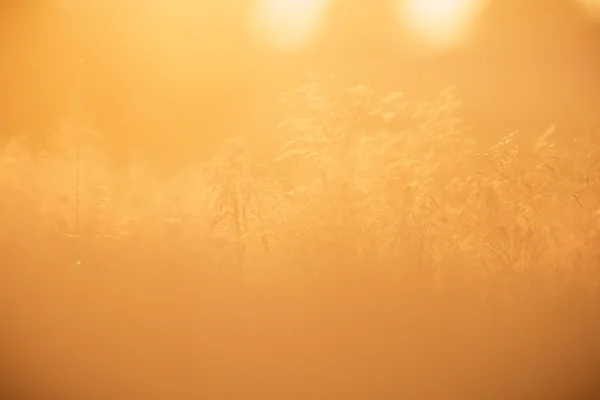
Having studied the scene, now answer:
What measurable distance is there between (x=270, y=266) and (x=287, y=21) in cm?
104

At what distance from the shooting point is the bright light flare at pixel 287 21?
5.87 ft

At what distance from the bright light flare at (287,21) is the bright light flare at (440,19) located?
0.38m

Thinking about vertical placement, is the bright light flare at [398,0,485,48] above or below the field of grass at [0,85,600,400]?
above

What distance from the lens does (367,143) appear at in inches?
71.0

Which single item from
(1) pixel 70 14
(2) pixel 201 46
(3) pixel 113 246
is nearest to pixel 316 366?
(3) pixel 113 246

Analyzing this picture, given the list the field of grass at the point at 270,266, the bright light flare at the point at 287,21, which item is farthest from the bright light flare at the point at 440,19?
the bright light flare at the point at 287,21

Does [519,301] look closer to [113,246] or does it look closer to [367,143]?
[367,143]

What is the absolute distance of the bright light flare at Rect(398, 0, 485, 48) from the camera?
Answer: 1824 mm

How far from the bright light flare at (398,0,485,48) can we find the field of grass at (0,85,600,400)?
28cm

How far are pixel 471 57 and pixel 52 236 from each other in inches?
76.7

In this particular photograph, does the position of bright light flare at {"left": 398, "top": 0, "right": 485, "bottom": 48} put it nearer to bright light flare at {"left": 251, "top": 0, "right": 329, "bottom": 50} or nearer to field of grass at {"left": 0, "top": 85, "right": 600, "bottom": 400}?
field of grass at {"left": 0, "top": 85, "right": 600, "bottom": 400}

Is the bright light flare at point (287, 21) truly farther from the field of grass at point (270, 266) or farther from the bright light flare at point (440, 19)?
the bright light flare at point (440, 19)

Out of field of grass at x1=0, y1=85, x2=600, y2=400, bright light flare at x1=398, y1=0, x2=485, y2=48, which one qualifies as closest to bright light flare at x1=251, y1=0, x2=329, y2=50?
field of grass at x1=0, y1=85, x2=600, y2=400

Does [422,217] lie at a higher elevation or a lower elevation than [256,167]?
lower
